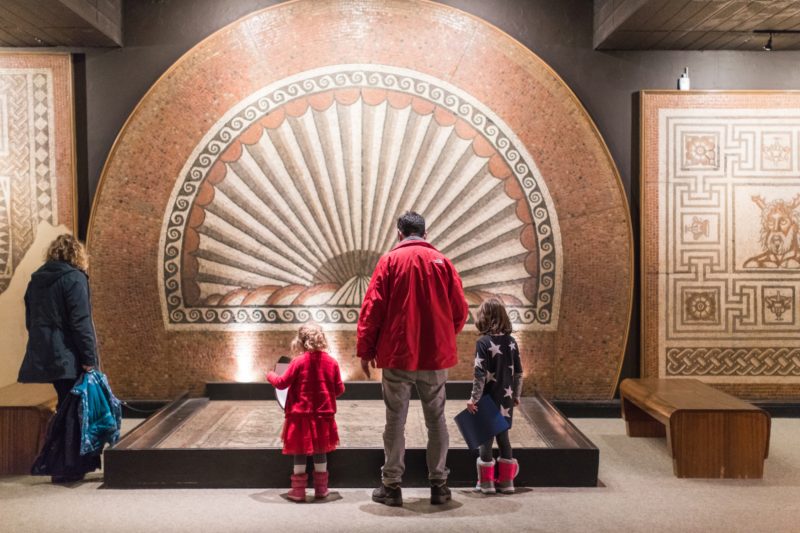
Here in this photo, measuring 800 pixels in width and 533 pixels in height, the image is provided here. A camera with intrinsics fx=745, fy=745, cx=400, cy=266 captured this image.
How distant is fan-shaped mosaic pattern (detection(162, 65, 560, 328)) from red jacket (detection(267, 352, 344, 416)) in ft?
5.71

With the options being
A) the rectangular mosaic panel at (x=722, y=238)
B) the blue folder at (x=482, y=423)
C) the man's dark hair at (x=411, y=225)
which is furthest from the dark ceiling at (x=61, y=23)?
the rectangular mosaic panel at (x=722, y=238)

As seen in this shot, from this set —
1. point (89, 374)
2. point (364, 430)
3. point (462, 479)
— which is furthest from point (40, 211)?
point (462, 479)

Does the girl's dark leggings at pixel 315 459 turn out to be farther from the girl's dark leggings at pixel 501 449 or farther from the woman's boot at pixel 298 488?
the girl's dark leggings at pixel 501 449

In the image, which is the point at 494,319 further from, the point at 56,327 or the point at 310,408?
the point at 56,327

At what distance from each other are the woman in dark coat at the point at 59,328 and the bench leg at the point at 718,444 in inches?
116

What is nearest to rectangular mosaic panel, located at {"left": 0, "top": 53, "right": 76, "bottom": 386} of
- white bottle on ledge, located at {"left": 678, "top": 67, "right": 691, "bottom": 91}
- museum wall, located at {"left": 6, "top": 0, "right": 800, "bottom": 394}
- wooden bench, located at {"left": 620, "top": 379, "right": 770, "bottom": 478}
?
museum wall, located at {"left": 6, "top": 0, "right": 800, "bottom": 394}

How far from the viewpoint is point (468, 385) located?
5.01m

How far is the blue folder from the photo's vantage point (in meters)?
3.35

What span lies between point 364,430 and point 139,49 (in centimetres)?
301

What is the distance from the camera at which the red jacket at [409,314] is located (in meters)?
3.24

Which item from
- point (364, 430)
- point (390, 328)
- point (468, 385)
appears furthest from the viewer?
point (468, 385)

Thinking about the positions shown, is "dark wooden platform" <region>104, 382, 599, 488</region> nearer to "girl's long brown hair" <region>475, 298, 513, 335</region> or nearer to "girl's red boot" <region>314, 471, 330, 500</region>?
"girl's red boot" <region>314, 471, 330, 500</region>

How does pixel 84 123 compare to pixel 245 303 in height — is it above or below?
above

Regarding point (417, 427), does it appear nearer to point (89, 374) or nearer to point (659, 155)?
point (89, 374)
